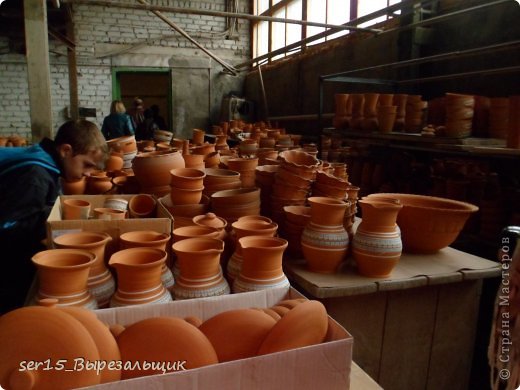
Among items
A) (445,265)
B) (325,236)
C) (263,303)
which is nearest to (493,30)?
(445,265)

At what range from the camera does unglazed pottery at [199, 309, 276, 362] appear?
868 millimetres

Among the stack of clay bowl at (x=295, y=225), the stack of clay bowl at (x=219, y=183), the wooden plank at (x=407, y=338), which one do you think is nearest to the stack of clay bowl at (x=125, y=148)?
the stack of clay bowl at (x=219, y=183)

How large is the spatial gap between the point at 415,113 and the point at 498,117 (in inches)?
32.6

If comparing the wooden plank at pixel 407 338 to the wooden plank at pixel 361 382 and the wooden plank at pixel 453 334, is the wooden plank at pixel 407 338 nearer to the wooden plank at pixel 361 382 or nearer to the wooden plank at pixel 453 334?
the wooden plank at pixel 453 334

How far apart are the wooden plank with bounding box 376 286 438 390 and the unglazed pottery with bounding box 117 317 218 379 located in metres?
1.10

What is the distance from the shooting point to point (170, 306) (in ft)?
3.33

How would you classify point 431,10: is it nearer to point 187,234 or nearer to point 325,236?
point 325,236

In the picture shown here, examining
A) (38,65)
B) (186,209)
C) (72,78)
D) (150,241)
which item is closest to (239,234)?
(150,241)

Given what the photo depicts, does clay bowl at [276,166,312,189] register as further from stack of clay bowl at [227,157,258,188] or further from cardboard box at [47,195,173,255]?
cardboard box at [47,195,173,255]

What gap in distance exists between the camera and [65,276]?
113 cm

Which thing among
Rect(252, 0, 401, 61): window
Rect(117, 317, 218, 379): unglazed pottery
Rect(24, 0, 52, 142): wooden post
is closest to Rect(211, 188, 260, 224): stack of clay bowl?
Rect(117, 317, 218, 379): unglazed pottery

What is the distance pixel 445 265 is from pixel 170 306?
4.19ft

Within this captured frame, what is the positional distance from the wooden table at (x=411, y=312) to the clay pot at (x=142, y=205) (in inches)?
25.8

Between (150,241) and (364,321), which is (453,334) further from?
(150,241)
